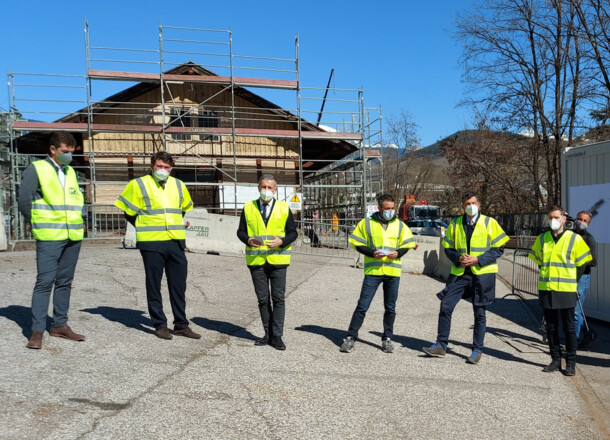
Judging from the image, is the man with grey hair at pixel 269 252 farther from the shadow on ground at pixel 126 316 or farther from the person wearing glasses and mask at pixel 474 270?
the person wearing glasses and mask at pixel 474 270

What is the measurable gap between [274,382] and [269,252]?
1600 mm

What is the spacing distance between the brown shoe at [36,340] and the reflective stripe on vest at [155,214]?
4.39 feet

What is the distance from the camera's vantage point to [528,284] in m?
13.5

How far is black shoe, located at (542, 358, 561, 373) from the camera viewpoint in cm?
609

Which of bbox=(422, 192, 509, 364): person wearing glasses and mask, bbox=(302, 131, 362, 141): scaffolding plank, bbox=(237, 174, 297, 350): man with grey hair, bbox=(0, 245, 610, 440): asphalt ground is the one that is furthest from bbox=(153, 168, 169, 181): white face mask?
bbox=(302, 131, 362, 141): scaffolding plank

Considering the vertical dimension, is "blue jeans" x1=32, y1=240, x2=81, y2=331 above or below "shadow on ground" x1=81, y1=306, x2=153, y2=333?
above

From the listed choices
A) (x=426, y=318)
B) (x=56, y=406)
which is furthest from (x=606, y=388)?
(x=56, y=406)

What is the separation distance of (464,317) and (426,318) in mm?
720

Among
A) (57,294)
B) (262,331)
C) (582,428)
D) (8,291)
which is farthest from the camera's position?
(8,291)

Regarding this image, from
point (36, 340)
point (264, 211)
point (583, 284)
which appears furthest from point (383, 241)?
point (36, 340)

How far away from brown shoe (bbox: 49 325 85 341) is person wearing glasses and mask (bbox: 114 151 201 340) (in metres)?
0.77

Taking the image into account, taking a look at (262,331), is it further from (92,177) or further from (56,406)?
(92,177)

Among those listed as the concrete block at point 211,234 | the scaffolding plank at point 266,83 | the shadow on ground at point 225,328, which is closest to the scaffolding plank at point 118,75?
the scaffolding plank at point 266,83

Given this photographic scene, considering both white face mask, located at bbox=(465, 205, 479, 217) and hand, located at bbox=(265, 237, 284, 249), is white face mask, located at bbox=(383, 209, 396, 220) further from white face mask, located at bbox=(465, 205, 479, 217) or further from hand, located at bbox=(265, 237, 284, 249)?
hand, located at bbox=(265, 237, 284, 249)
